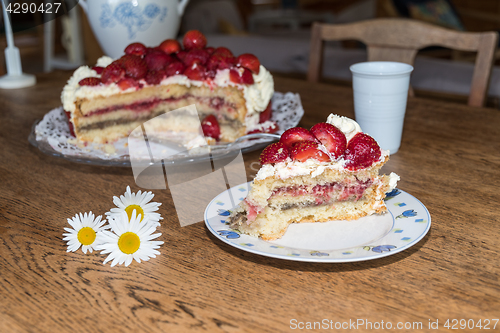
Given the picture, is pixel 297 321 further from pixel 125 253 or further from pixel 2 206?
pixel 2 206

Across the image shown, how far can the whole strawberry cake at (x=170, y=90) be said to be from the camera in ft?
6.64

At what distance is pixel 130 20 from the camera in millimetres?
2252

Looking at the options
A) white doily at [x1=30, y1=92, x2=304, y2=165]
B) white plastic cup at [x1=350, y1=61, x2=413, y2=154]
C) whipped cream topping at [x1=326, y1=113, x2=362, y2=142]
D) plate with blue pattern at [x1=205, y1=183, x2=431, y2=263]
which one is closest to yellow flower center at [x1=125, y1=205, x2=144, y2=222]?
plate with blue pattern at [x1=205, y1=183, x2=431, y2=263]

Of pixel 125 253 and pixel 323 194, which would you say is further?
pixel 323 194

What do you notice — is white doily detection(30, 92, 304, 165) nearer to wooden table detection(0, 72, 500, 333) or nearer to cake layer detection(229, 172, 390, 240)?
wooden table detection(0, 72, 500, 333)

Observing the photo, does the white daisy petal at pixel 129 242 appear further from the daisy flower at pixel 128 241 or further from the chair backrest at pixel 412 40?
the chair backrest at pixel 412 40

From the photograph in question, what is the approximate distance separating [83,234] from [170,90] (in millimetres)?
1288

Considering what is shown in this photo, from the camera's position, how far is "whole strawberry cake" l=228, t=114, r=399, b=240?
109 centimetres

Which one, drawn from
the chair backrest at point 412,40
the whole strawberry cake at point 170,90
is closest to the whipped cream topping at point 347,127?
the whole strawberry cake at point 170,90

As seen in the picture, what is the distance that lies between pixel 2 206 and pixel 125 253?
0.50 m

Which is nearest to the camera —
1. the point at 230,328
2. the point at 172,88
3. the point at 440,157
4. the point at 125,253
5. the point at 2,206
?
the point at 230,328

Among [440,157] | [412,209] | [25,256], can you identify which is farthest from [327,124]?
[25,256]

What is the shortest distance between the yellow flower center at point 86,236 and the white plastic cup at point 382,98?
97cm

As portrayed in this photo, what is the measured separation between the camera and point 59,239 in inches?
42.9
